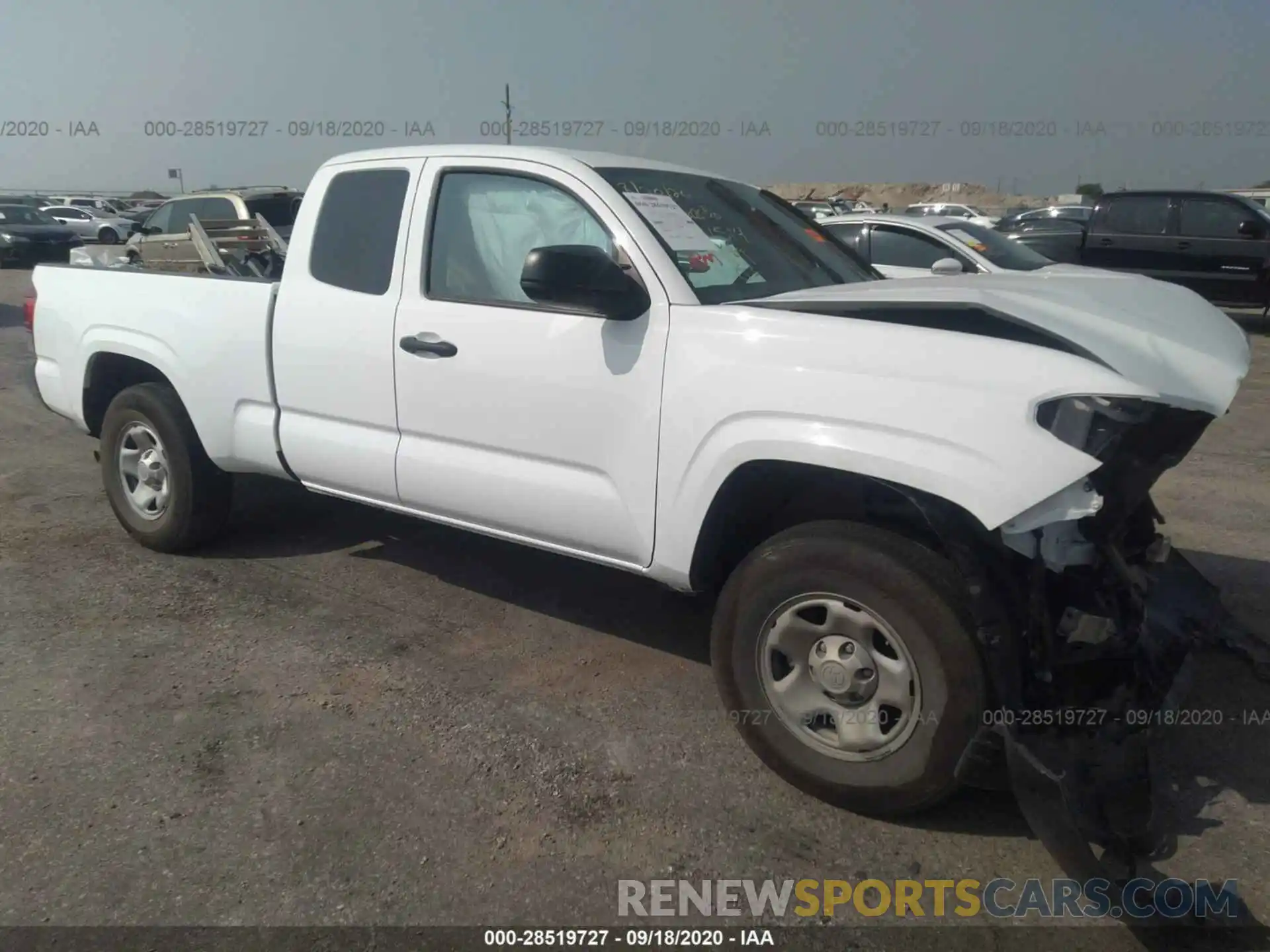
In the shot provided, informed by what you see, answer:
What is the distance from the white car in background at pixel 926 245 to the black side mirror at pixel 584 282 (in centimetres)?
560

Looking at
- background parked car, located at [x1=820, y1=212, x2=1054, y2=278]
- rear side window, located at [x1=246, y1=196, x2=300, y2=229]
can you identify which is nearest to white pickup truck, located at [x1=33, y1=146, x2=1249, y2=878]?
background parked car, located at [x1=820, y1=212, x2=1054, y2=278]

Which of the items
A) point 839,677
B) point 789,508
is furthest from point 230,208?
point 839,677

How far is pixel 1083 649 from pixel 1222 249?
12744mm

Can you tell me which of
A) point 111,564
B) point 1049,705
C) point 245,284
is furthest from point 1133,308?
point 111,564

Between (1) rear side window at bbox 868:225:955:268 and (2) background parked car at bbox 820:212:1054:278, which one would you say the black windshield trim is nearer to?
(2) background parked car at bbox 820:212:1054:278

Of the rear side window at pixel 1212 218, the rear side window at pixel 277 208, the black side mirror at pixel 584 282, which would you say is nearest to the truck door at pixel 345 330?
the black side mirror at pixel 584 282

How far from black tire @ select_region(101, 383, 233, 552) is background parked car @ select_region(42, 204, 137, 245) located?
24.4 m

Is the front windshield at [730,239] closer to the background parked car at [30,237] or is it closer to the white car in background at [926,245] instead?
the white car in background at [926,245]

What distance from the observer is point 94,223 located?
95.9ft

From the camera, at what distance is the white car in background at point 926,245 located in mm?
8414

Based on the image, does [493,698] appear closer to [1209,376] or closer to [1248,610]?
[1209,376]

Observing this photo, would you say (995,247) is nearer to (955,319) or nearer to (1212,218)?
(955,319)

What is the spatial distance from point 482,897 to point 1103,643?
182cm

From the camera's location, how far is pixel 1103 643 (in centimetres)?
277
